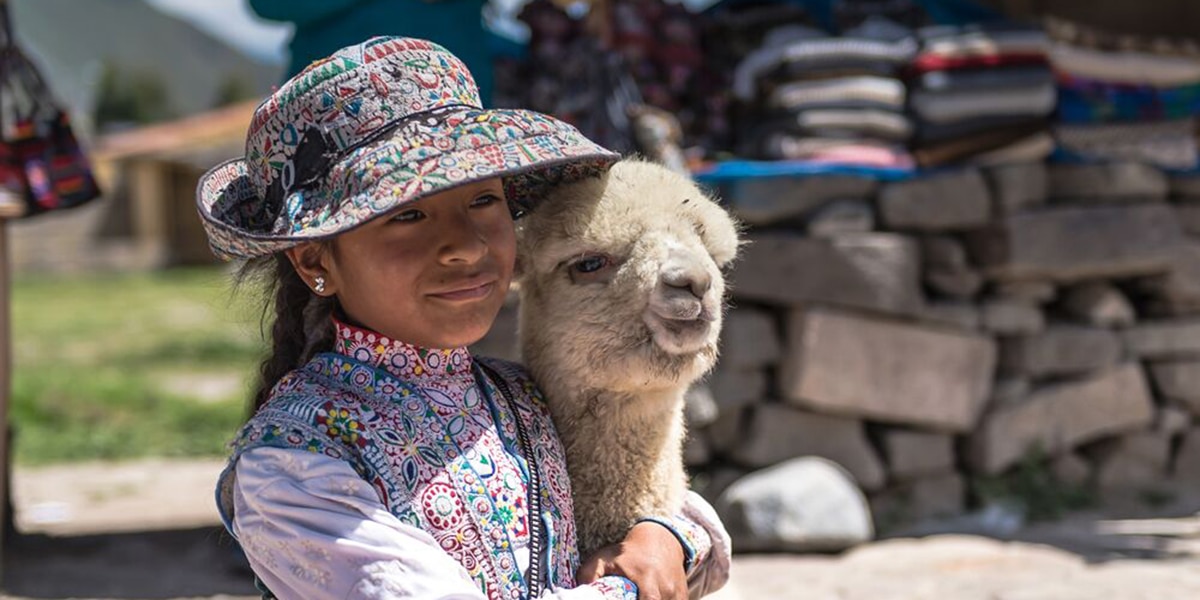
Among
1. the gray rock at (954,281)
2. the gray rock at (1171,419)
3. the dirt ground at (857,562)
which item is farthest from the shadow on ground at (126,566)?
the gray rock at (1171,419)

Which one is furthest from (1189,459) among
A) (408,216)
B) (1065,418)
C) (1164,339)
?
(408,216)

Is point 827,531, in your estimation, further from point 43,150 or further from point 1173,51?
point 43,150

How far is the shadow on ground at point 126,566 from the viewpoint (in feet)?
13.1

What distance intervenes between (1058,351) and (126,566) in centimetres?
363

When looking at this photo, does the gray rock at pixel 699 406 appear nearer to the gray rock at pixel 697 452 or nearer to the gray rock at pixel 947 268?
the gray rock at pixel 697 452

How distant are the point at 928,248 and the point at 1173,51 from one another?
4.27 feet

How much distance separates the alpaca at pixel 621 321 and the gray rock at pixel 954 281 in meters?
3.06

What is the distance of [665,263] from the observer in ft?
5.23

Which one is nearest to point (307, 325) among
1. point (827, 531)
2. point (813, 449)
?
point (827, 531)

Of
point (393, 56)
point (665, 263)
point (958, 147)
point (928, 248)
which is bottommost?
point (928, 248)

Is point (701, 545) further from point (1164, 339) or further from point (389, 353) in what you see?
point (1164, 339)

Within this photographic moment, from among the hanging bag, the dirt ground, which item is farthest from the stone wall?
the hanging bag

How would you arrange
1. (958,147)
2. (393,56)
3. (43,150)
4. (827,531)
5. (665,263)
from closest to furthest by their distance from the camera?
(393,56) → (665,263) → (43,150) → (827,531) → (958,147)

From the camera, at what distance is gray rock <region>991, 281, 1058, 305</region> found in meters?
4.73
